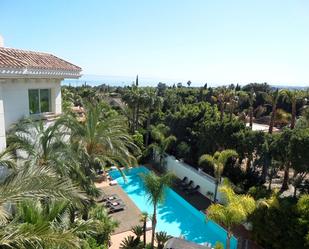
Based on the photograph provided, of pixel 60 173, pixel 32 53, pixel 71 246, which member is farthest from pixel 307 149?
pixel 32 53

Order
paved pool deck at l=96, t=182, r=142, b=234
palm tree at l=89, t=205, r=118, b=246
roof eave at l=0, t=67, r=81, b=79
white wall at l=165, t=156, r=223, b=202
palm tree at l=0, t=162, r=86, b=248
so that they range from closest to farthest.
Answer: palm tree at l=0, t=162, r=86, b=248 < roof eave at l=0, t=67, r=81, b=79 < palm tree at l=89, t=205, r=118, b=246 < paved pool deck at l=96, t=182, r=142, b=234 < white wall at l=165, t=156, r=223, b=202

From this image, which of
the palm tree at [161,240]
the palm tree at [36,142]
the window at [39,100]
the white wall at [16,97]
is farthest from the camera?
the palm tree at [161,240]

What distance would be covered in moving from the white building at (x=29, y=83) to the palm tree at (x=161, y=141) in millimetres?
15679

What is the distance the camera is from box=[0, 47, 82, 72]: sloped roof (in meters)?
10.7

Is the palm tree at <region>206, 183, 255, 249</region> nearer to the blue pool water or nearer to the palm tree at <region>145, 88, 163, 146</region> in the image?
the blue pool water

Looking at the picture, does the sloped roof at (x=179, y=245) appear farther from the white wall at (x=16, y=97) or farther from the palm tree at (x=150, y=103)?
the palm tree at (x=150, y=103)

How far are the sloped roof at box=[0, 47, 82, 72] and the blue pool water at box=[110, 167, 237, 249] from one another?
7272 mm

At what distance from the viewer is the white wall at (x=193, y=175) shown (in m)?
23.6

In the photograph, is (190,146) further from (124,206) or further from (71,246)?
(71,246)

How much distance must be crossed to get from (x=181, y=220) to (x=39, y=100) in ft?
43.2

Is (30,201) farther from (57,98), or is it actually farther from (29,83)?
(57,98)

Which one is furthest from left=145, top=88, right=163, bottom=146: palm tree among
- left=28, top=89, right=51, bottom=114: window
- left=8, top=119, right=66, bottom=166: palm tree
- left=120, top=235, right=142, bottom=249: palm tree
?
left=8, top=119, right=66, bottom=166: palm tree

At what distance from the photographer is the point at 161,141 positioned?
2980 centimetres

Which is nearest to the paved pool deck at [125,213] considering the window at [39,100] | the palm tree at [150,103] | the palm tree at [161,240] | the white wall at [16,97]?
the palm tree at [161,240]
